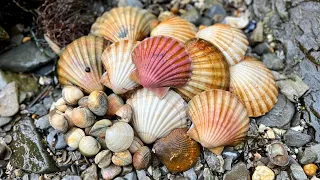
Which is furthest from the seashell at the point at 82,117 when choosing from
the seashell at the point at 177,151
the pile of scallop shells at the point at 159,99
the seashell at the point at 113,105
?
the seashell at the point at 177,151

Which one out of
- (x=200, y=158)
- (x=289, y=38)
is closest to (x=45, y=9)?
(x=200, y=158)

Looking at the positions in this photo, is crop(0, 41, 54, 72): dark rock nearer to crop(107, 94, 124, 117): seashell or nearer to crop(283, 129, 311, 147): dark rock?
crop(107, 94, 124, 117): seashell

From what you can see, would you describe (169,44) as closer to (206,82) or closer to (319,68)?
(206,82)

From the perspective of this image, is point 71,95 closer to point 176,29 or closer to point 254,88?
point 176,29

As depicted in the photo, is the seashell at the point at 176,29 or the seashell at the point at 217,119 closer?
the seashell at the point at 217,119

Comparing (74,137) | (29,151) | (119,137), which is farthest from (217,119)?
(29,151)

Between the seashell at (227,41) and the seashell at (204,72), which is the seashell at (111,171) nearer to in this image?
the seashell at (204,72)
